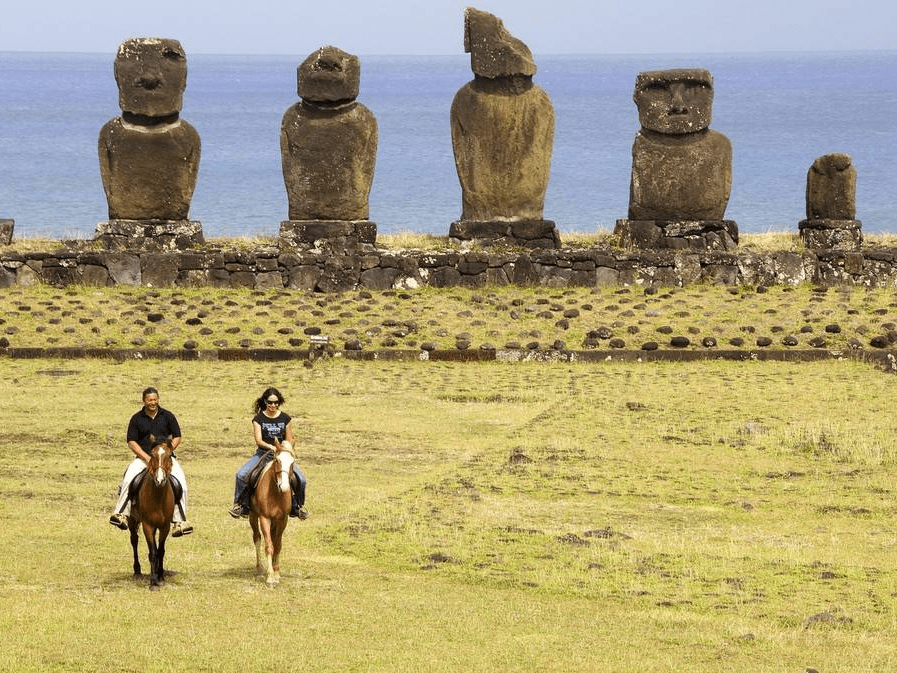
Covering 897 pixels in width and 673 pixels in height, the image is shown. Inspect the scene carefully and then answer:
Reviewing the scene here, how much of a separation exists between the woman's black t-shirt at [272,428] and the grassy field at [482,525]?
87 centimetres

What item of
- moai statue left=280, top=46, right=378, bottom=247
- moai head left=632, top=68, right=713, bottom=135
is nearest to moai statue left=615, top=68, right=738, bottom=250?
moai head left=632, top=68, right=713, bottom=135

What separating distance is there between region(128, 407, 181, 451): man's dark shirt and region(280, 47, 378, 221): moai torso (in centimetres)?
1217

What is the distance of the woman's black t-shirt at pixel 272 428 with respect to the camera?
39.3ft

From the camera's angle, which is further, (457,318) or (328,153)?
(328,153)

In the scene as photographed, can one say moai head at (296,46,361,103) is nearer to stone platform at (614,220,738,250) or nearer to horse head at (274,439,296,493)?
stone platform at (614,220,738,250)

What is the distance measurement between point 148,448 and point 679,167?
1339 centimetres

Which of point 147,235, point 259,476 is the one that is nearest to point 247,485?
point 259,476

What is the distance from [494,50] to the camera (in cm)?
2405

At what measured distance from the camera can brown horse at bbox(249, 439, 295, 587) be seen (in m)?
11.8

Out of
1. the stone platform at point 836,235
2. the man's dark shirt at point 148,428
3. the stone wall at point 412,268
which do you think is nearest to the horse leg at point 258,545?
the man's dark shirt at point 148,428

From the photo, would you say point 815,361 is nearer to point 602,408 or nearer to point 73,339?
point 602,408

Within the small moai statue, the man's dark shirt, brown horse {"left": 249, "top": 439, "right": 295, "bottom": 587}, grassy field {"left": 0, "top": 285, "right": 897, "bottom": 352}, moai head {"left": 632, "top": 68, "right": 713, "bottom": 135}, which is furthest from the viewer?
the small moai statue

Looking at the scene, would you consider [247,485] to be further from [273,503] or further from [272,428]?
[272,428]

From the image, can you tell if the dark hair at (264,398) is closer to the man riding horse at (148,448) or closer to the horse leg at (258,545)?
the man riding horse at (148,448)
